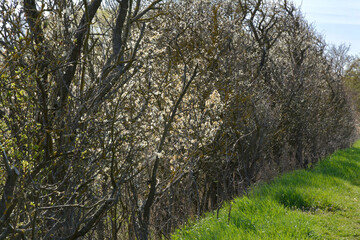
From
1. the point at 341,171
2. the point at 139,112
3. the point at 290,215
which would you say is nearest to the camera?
the point at 139,112

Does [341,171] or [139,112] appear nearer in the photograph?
[139,112]

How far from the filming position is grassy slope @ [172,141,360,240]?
566cm

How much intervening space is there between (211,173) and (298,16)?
9.30m

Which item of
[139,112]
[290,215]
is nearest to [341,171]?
[290,215]

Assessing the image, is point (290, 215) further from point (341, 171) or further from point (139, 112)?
point (341, 171)

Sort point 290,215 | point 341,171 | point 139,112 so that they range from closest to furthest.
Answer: point 139,112 < point 290,215 < point 341,171

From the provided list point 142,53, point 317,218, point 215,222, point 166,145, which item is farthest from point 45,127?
point 317,218

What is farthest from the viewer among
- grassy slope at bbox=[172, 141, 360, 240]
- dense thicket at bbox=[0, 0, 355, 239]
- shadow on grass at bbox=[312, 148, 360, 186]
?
shadow on grass at bbox=[312, 148, 360, 186]

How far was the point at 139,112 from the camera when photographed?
549cm

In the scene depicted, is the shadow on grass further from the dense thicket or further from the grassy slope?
the grassy slope

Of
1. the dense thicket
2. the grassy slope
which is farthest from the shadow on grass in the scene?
the grassy slope

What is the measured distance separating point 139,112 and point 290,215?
2960 millimetres

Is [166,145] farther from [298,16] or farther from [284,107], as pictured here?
[298,16]

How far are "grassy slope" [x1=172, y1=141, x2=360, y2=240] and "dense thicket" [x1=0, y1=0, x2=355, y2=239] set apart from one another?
0.65m
